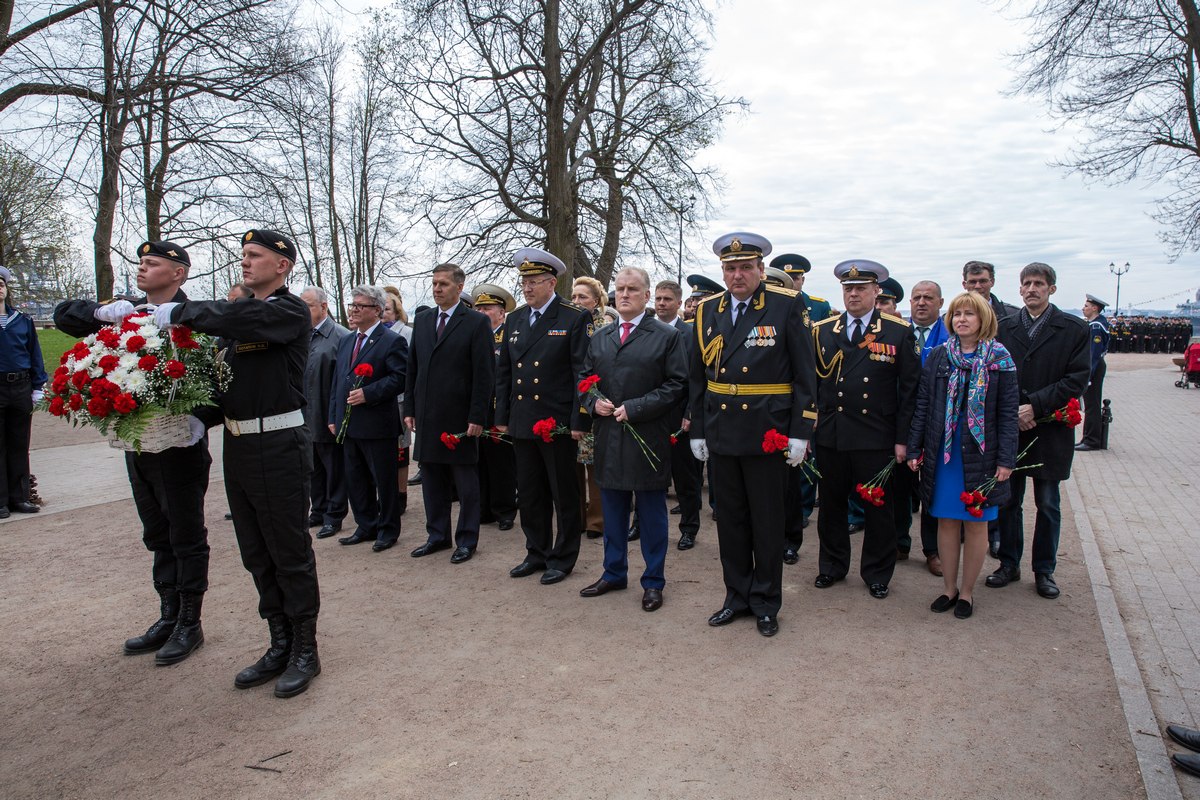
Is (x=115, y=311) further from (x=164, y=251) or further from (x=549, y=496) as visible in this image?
(x=549, y=496)

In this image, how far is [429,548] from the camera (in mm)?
6172

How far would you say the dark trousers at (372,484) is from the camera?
6395mm

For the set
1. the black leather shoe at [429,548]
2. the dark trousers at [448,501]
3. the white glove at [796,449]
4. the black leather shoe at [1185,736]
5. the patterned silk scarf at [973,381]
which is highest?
the patterned silk scarf at [973,381]

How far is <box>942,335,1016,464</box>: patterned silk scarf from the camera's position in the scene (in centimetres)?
461

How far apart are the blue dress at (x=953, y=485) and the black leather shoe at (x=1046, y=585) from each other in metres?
0.83

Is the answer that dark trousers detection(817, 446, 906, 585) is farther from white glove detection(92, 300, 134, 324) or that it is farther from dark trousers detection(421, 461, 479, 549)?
white glove detection(92, 300, 134, 324)

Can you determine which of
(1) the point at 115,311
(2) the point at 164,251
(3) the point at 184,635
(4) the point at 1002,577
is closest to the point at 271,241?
(2) the point at 164,251

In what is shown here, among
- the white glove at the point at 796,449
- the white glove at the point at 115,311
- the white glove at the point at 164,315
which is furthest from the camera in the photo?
the white glove at the point at 796,449

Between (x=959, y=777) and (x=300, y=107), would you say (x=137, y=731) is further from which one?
(x=300, y=107)

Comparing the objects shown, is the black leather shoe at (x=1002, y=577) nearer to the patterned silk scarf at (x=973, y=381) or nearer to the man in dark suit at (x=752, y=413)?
the patterned silk scarf at (x=973, y=381)

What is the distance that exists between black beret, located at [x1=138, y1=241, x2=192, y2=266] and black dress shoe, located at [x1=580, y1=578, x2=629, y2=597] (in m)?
3.13

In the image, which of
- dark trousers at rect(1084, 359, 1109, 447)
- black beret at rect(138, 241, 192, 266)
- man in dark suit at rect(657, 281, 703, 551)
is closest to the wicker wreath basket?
black beret at rect(138, 241, 192, 266)

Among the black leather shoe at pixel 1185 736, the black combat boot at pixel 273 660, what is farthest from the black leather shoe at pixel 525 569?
the black leather shoe at pixel 1185 736

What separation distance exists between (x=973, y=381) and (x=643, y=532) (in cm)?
225
